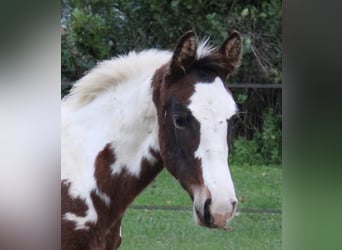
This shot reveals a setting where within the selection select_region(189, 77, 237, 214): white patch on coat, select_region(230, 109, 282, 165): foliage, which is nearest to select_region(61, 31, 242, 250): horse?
select_region(189, 77, 237, 214): white patch on coat

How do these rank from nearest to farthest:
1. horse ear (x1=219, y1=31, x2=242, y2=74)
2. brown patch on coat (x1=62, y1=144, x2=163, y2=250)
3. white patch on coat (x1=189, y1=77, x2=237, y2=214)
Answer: white patch on coat (x1=189, y1=77, x2=237, y2=214)
horse ear (x1=219, y1=31, x2=242, y2=74)
brown patch on coat (x1=62, y1=144, x2=163, y2=250)

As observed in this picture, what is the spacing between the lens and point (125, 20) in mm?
3451

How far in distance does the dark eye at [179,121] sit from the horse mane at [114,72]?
299mm

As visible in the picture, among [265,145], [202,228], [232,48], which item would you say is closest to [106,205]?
[202,228]

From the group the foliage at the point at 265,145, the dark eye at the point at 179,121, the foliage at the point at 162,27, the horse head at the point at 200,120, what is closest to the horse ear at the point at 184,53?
the horse head at the point at 200,120

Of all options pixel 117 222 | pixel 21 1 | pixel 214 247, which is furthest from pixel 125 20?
pixel 214 247

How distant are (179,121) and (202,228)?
2.11 ft

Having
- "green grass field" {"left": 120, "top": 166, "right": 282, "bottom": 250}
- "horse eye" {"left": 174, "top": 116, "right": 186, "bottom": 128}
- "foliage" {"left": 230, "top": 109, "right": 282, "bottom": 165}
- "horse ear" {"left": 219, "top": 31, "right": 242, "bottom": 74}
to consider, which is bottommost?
"green grass field" {"left": 120, "top": 166, "right": 282, "bottom": 250}

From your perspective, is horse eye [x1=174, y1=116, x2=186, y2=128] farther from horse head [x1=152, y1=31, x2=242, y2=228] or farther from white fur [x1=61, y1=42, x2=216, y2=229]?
white fur [x1=61, y1=42, x2=216, y2=229]

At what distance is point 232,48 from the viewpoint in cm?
331

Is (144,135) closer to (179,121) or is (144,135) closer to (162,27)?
(179,121)

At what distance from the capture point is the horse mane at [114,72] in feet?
10.9

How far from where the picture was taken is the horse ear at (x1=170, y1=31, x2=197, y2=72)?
128 inches

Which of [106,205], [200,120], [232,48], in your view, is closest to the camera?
[200,120]
